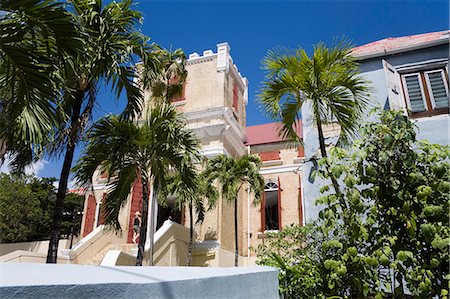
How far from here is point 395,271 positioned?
3.81 metres

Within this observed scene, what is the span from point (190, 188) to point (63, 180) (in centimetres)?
312

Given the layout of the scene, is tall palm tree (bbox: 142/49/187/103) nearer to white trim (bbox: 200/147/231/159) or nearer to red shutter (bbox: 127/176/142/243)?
white trim (bbox: 200/147/231/159)

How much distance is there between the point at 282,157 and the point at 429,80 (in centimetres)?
1284

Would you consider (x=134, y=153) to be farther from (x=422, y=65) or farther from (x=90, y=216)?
(x=90, y=216)

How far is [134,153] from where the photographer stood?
290 inches

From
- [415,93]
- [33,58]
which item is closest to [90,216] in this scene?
[33,58]

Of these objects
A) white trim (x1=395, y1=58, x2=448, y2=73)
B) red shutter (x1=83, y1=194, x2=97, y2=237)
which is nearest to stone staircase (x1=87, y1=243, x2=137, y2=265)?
red shutter (x1=83, y1=194, x2=97, y2=237)

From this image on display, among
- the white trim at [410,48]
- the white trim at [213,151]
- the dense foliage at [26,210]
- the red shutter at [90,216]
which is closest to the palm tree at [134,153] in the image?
the white trim at [410,48]

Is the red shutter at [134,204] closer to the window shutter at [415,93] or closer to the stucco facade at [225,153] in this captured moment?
the stucco facade at [225,153]

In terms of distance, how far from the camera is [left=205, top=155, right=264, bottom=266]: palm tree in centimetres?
1355

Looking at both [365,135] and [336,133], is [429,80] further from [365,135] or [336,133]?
[365,135]

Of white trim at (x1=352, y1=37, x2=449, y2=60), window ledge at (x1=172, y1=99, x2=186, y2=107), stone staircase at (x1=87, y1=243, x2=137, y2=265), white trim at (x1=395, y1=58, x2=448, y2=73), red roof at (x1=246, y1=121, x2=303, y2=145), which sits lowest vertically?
stone staircase at (x1=87, y1=243, x2=137, y2=265)

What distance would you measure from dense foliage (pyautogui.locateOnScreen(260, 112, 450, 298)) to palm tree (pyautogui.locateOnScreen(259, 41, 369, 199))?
134 cm

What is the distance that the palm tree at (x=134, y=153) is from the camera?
22.8ft
